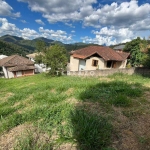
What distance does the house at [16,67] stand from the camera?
27375 millimetres

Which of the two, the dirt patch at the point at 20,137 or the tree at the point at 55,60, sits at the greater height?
the tree at the point at 55,60

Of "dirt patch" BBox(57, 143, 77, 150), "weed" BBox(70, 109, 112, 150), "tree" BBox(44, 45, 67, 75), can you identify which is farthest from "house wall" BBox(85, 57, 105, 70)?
"dirt patch" BBox(57, 143, 77, 150)

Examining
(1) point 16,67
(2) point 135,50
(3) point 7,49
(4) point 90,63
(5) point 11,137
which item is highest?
(3) point 7,49

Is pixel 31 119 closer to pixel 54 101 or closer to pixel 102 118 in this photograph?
pixel 54 101

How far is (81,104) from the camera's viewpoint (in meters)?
4.16

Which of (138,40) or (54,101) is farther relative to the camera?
(138,40)

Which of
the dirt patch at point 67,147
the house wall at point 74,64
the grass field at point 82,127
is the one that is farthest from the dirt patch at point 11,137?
the house wall at point 74,64

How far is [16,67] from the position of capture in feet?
90.9

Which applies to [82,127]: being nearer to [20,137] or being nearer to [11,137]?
[20,137]

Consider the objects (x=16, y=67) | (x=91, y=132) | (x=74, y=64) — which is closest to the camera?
(x=91, y=132)

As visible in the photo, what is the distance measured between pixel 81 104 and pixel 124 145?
1978 mm

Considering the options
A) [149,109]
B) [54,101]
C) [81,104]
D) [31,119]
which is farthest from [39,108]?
[149,109]

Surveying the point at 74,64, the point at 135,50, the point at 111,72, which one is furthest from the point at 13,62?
the point at 135,50

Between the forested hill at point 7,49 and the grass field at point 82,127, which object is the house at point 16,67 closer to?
the grass field at point 82,127
